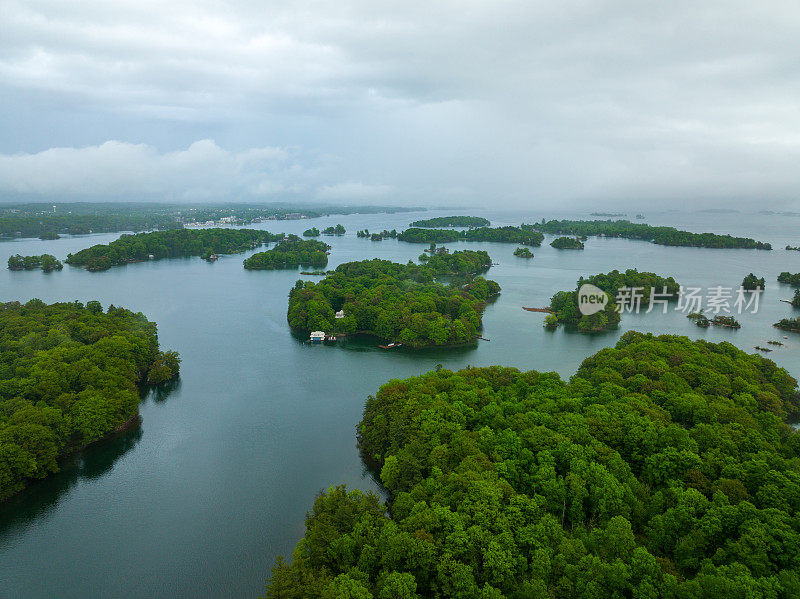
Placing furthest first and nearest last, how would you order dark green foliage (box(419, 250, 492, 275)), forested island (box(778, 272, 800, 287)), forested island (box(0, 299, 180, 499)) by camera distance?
dark green foliage (box(419, 250, 492, 275))
forested island (box(778, 272, 800, 287))
forested island (box(0, 299, 180, 499))

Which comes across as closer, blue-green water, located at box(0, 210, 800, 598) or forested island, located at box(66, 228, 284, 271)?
blue-green water, located at box(0, 210, 800, 598)

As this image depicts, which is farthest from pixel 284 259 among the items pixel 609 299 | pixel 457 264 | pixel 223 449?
pixel 223 449

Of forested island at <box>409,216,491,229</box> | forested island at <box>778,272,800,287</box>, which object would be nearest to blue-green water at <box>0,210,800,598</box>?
forested island at <box>778,272,800,287</box>

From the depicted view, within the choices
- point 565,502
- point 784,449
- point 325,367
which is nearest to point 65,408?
point 325,367

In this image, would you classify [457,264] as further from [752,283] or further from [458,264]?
[752,283]

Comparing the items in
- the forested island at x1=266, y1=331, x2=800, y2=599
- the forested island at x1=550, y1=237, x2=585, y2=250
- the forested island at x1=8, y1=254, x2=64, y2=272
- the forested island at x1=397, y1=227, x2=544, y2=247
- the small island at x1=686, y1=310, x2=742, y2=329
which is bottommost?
A: the forested island at x1=266, y1=331, x2=800, y2=599

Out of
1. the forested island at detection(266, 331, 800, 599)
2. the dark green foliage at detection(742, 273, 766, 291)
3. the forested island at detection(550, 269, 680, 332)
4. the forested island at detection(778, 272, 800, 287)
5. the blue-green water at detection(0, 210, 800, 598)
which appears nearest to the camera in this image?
the forested island at detection(266, 331, 800, 599)

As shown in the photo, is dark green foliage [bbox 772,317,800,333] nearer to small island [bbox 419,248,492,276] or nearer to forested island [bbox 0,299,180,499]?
small island [bbox 419,248,492,276]
